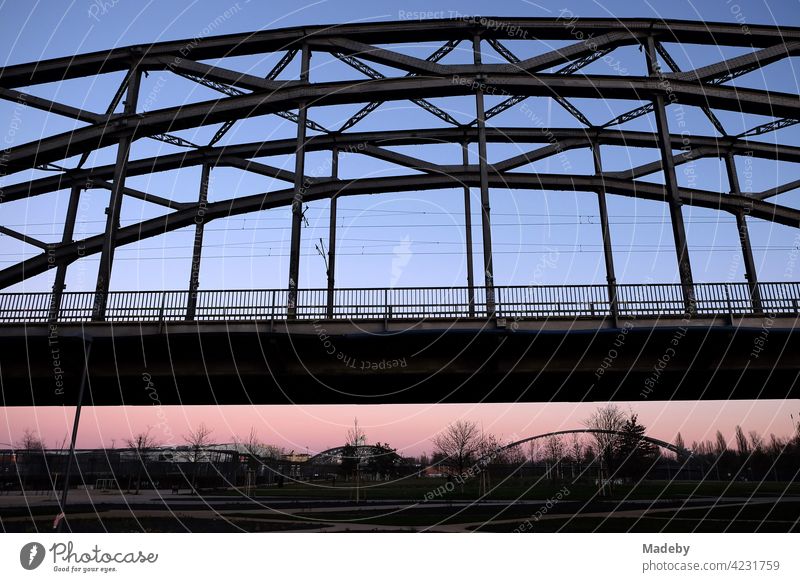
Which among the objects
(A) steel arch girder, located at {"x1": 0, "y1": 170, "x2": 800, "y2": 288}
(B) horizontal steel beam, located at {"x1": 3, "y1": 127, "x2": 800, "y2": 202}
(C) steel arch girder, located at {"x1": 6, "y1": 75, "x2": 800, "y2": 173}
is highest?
(B) horizontal steel beam, located at {"x1": 3, "y1": 127, "x2": 800, "y2": 202}

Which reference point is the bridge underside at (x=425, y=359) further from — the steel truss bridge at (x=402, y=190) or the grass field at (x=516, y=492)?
the grass field at (x=516, y=492)

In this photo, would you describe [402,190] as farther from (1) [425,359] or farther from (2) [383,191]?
(1) [425,359]

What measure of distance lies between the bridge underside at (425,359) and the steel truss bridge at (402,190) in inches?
3.0

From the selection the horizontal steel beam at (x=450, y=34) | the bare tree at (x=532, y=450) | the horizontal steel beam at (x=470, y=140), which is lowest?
the bare tree at (x=532, y=450)

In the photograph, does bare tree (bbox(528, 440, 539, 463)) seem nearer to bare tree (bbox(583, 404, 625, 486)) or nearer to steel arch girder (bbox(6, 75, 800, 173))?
bare tree (bbox(583, 404, 625, 486))

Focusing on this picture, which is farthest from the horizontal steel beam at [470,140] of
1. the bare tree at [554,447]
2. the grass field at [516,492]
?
the bare tree at [554,447]

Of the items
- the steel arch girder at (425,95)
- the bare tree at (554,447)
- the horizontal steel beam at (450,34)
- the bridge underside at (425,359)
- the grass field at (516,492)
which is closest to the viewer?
the bridge underside at (425,359)

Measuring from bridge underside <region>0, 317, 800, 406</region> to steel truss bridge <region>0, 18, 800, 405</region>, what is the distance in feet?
0.25

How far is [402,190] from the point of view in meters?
30.5

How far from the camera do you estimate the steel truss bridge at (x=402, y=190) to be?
61.6 ft

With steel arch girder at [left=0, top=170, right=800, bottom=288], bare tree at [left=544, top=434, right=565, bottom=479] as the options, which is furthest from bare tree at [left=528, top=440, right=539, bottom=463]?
steel arch girder at [left=0, top=170, right=800, bottom=288]

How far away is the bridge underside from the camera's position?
726 inches

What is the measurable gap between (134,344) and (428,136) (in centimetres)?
1774
